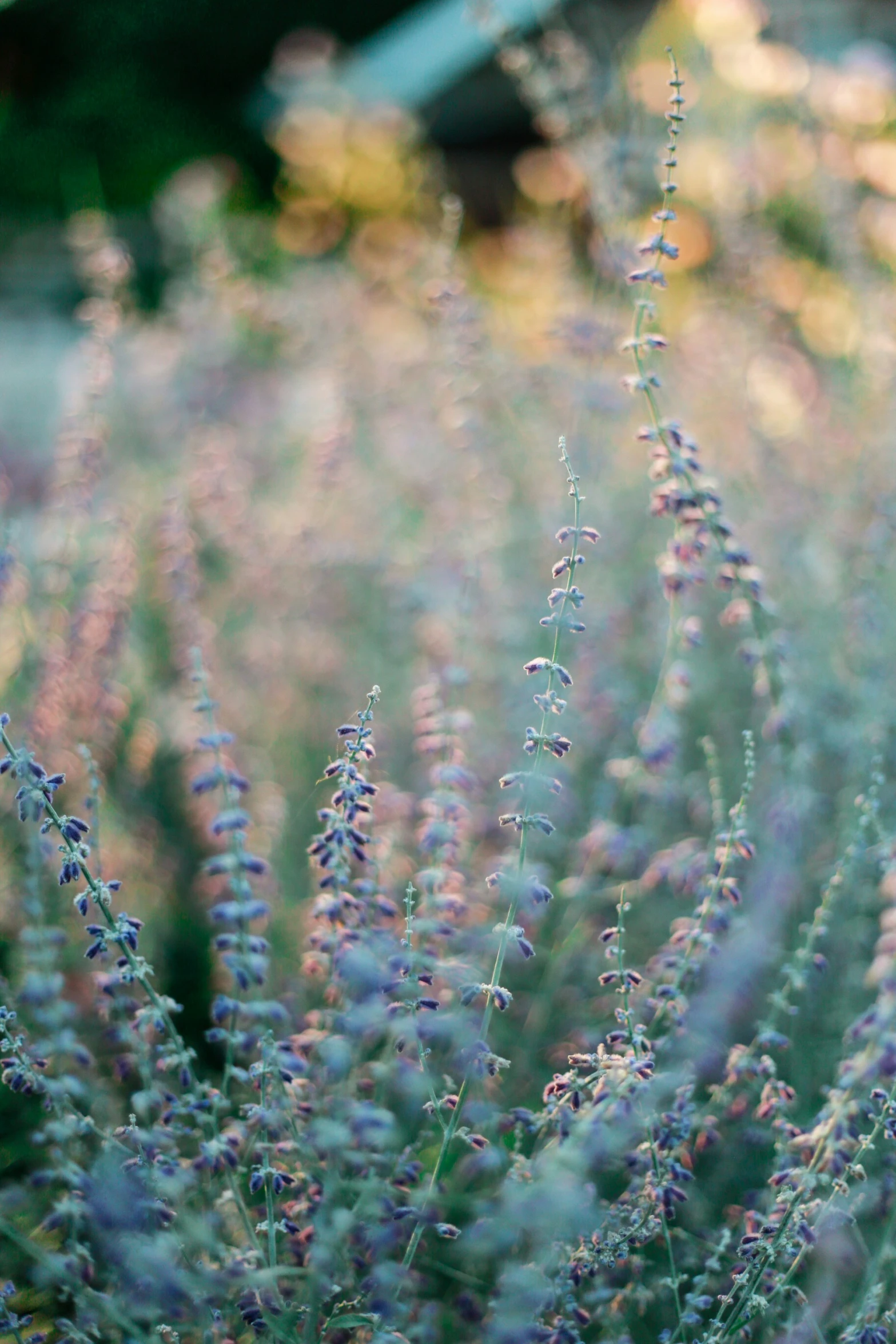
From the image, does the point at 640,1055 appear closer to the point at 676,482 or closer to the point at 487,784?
the point at 676,482

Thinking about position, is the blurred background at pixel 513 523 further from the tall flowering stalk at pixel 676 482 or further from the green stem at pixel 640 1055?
the green stem at pixel 640 1055

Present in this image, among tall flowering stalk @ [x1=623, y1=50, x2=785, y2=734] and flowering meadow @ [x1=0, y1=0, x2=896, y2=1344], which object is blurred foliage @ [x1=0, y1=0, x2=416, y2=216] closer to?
flowering meadow @ [x1=0, y1=0, x2=896, y2=1344]

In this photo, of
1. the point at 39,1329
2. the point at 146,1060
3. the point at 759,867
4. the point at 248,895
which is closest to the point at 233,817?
the point at 248,895

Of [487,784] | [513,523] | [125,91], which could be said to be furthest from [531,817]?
[125,91]

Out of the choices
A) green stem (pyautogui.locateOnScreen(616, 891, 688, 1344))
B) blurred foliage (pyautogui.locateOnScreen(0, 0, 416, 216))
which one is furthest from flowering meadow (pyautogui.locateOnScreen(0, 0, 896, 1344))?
blurred foliage (pyautogui.locateOnScreen(0, 0, 416, 216))

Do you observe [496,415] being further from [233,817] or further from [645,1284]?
[645,1284]

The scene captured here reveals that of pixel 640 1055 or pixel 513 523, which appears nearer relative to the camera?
pixel 640 1055

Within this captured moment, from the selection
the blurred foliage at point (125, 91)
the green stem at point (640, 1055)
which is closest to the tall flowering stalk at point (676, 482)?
the green stem at point (640, 1055)
